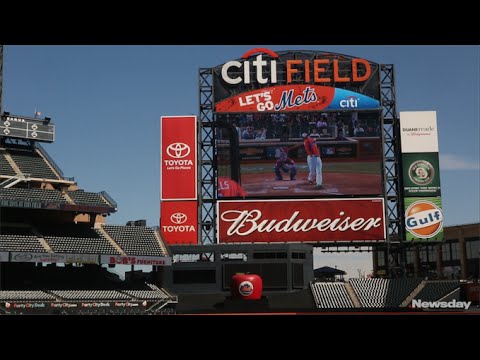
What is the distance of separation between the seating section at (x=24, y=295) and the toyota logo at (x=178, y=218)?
1228 cm

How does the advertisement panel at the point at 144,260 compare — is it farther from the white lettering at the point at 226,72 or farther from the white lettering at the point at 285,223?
the white lettering at the point at 226,72

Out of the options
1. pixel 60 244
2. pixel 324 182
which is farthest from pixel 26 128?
pixel 324 182

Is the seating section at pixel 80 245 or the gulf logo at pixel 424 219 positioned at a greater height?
the gulf logo at pixel 424 219

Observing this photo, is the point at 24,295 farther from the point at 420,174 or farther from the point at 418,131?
the point at 418,131

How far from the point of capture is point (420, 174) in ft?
188

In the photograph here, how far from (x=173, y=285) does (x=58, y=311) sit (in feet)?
33.9

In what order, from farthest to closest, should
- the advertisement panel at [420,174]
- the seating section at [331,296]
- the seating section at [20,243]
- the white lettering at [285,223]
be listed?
the advertisement panel at [420,174] → the white lettering at [285,223] → the seating section at [331,296] → the seating section at [20,243]

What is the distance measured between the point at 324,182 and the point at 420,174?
8.36 m

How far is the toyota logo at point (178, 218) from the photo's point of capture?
56438 mm

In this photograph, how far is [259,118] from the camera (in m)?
57.7

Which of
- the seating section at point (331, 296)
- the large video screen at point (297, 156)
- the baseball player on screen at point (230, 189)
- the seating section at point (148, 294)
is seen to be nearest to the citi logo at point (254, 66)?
the large video screen at point (297, 156)
